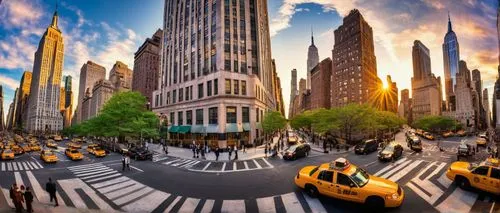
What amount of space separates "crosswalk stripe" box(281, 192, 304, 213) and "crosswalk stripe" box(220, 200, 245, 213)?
1.98 metres

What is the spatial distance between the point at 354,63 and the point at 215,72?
281ft

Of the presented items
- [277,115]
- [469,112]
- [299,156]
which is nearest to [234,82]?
[277,115]

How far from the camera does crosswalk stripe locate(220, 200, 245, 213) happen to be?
28.1 ft

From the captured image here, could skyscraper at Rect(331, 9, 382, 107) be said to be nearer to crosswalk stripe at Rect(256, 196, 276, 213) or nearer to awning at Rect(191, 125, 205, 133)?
awning at Rect(191, 125, 205, 133)

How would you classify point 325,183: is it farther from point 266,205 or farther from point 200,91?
point 200,91

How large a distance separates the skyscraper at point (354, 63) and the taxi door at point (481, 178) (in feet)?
308

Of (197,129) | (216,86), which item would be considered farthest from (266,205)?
(197,129)

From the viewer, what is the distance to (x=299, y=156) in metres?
22.2

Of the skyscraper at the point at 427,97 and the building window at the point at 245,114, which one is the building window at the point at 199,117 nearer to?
the building window at the point at 245,114

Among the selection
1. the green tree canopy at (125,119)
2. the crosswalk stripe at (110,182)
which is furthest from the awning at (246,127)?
the crosswalk stripe at (110,182)

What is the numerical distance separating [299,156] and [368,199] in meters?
13.8

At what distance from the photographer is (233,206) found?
29.5ft

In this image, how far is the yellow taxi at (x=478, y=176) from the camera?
30.2 ft

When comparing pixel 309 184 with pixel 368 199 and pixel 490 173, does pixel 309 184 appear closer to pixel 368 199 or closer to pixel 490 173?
pixel 368 199
